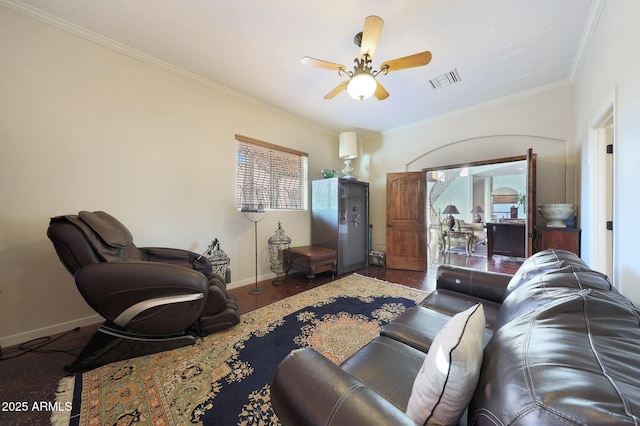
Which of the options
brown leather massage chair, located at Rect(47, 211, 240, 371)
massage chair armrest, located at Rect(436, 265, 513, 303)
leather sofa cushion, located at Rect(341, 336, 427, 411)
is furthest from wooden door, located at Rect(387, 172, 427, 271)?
brown leather massage chair, located at Rect(47, 211, 240, 371)

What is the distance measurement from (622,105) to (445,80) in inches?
70.4

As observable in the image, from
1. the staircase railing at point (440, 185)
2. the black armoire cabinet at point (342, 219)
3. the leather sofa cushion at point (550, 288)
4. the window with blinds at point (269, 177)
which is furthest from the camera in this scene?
the staircase railing at point (440, 185)

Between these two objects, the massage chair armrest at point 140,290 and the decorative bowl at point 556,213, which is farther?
the decorative bowl at point 556,213

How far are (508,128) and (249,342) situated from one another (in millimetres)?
4597

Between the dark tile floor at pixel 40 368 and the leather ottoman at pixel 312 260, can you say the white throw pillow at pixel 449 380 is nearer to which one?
the dark tile floor at pixel 40 368

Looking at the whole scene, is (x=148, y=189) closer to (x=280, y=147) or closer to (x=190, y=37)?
(x=190, y=37)

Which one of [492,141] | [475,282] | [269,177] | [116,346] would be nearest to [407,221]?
[492,141]

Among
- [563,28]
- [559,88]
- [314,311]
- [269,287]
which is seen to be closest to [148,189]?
[269,287]

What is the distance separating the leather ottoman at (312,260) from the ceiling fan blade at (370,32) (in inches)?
105

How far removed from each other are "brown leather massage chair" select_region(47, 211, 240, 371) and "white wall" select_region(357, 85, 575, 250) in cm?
394

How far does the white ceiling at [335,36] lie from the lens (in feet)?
6.26

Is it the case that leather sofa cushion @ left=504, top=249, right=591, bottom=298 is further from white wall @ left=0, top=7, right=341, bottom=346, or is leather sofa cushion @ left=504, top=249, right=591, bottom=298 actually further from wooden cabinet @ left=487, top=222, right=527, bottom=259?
wooden cabinet @ left=487, top=222, right=527, bottom=259

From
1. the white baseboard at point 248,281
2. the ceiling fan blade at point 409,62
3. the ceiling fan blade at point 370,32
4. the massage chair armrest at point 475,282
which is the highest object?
the ceiling fan blade at point 370,32

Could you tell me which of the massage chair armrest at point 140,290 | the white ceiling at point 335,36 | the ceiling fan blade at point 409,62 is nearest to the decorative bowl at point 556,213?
the white ceiling at point 335,36
